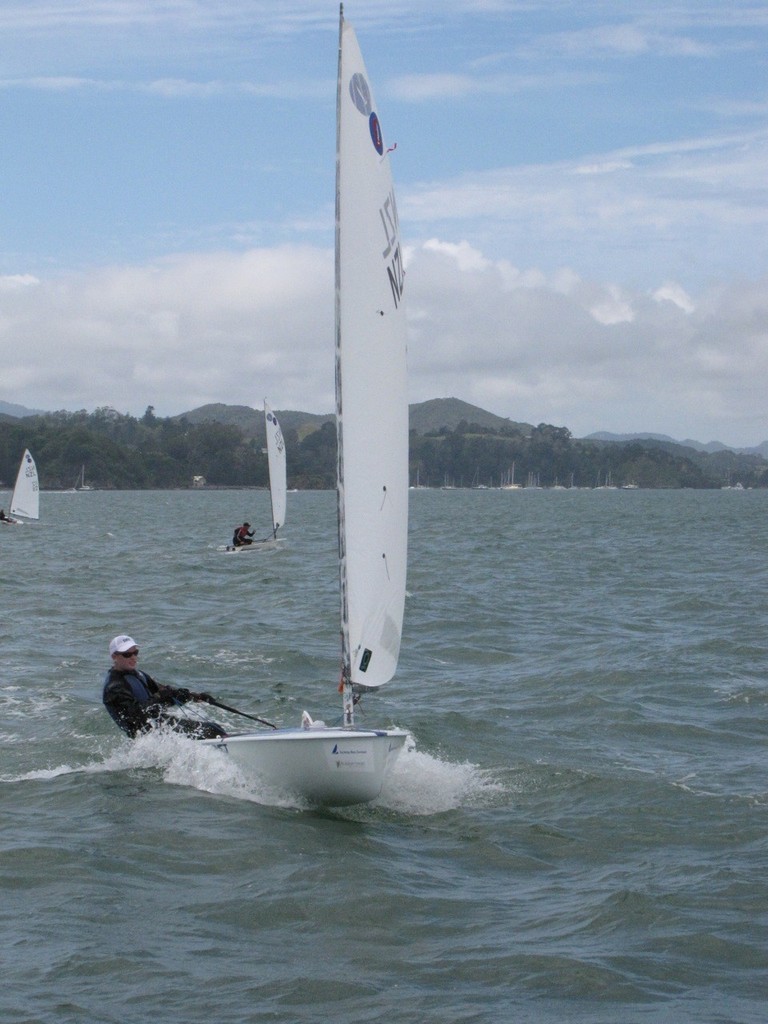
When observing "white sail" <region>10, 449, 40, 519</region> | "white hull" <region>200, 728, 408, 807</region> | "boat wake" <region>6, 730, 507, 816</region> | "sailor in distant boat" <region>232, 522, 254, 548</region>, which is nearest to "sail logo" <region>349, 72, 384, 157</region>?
"white hull" <region>200, 728, 408, 807</region>

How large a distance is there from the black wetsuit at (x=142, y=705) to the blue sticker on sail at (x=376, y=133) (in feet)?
15.0

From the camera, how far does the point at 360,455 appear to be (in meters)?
9.03

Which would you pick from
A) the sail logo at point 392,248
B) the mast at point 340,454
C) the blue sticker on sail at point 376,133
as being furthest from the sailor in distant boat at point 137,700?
the blue sticker on sail at point 376,133

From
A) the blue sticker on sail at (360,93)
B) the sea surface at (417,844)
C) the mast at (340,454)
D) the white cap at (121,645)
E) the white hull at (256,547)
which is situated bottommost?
the sea surface at (417,844)

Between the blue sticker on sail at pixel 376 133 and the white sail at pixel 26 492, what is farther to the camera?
the white sail at pixel 26 492

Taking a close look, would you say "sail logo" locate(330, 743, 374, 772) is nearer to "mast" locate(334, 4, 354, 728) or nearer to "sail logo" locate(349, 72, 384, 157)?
"mast" locate(334, 4, 354, 728)

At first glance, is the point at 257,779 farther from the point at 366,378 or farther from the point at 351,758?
the point at 366,378

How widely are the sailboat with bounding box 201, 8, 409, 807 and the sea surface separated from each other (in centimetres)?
47

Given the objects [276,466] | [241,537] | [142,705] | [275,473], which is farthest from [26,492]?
[142,705]

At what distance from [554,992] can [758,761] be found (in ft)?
17.7

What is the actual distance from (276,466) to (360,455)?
3047 cm

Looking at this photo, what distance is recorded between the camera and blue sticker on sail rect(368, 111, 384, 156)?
29.6 ft

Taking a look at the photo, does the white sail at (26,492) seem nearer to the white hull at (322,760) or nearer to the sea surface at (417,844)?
the sea surface at (417,844)

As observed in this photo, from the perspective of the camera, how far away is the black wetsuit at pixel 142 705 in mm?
10352
